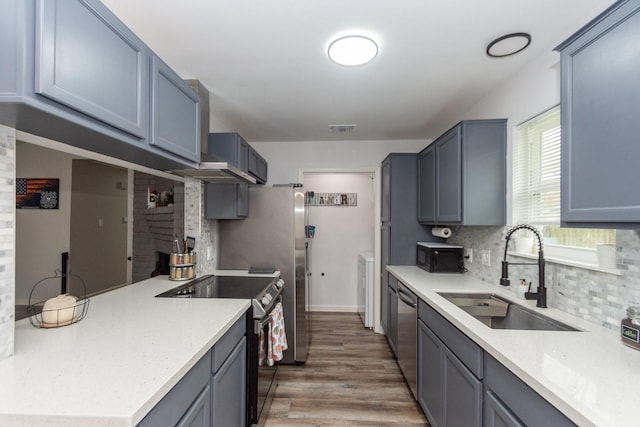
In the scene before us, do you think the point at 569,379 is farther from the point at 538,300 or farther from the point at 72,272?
the point at 72,272

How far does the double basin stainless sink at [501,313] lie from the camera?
4.93ft

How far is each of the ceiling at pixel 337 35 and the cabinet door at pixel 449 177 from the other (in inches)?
16.0

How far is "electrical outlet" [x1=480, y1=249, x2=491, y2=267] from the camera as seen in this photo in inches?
92.5

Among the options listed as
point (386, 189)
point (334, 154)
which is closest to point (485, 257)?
point (386, 189)

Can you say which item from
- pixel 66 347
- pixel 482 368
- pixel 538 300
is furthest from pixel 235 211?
pixel 538 300

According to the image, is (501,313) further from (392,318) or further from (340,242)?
(340,242)

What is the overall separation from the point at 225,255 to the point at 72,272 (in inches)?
55.4

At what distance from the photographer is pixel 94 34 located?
1042 mm

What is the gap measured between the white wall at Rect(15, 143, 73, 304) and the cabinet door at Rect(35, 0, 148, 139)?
0.52m

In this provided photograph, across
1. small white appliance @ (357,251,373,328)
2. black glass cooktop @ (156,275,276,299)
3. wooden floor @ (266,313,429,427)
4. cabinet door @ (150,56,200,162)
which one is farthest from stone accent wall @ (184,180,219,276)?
small white appliance @ (357,251,373,328)

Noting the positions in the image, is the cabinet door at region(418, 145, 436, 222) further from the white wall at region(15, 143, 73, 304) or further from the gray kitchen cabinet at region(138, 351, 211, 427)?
the white wall at region(15, 143, 73, 304)

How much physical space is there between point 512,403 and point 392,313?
2001mm

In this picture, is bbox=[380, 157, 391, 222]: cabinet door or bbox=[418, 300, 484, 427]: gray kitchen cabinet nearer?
bbox=[418, 300, 484, 427]: gray kitchen cabinet

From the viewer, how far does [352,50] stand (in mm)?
1739
